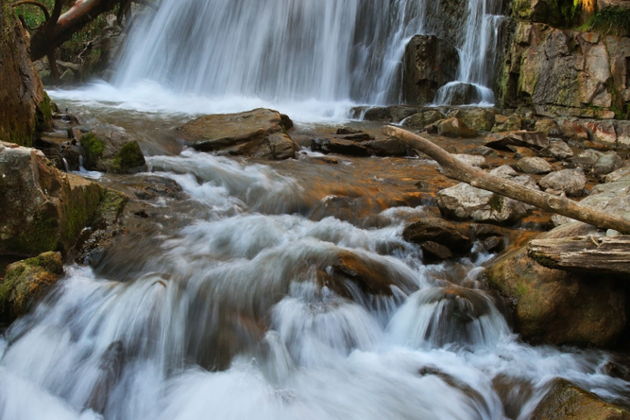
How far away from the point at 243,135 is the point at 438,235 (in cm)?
460

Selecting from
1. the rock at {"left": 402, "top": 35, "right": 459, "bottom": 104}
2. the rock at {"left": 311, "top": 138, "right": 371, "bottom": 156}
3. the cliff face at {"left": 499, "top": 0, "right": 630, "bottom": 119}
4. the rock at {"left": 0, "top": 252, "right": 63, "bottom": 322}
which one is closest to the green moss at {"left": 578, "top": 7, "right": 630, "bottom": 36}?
the cliff face at {"left": 499, "top": 0, "right": 630, "bottom": 119}

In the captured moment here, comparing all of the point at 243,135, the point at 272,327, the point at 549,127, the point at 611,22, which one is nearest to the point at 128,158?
the point at 243,135

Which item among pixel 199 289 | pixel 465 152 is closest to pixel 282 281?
pixel 199 289

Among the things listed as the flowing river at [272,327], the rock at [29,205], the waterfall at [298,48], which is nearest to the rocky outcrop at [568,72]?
the waterfall at [298,48]

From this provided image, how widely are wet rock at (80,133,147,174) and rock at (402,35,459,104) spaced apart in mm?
9358

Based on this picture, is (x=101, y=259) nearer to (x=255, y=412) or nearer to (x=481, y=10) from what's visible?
(x=255, y=412)

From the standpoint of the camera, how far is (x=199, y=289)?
4098 millimetres

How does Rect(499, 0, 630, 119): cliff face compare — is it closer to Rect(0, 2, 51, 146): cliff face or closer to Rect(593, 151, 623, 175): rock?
Rect(593, 151, 623, 175): rock

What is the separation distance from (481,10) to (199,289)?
45.2 ft

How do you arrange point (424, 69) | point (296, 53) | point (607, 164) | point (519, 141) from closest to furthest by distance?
point (607, 164) → point (519, 141) → point (424, 69) → point (296, 53)

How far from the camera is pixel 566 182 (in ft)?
22.4

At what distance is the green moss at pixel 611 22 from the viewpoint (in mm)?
11703

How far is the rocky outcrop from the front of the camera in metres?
11.6

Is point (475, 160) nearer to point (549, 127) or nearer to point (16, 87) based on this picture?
point (549, 127)
